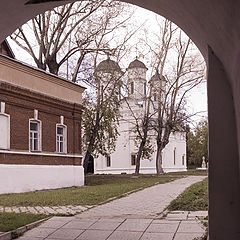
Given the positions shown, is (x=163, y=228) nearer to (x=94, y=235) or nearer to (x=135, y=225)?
(x=135, y=225)

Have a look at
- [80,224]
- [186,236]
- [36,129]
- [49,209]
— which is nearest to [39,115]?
[36,129]

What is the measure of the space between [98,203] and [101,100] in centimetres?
1730

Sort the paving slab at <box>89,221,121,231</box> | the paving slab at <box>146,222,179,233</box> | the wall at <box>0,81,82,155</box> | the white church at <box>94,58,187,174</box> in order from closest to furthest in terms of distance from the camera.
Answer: the paving slab at <box>146,222,179,233</box>
the paving slab at <box>89,221,121,231</box>
the wall at <box>0,81,82,155</box>
the white church at <box>94,58,187,174</box>

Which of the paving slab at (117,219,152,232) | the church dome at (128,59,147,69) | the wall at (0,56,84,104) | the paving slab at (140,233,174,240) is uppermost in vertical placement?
the church dome at (128,59,147,69)

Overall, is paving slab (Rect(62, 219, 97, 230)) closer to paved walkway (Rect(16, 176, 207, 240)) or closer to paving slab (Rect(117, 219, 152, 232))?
paved walkway (Rect(16, 176, 207, 240))

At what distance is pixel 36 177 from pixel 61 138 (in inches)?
140

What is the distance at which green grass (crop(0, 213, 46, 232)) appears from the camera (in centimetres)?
827

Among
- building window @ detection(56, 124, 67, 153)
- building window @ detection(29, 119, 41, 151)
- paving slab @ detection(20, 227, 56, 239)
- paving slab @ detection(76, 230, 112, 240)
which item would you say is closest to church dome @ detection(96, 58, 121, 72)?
building window @ detection(56, 124, 67, 153)

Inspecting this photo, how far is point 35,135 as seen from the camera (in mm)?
20312

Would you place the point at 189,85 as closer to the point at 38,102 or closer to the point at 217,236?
the point at 38,102

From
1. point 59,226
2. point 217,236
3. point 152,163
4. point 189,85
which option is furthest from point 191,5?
point 152,163

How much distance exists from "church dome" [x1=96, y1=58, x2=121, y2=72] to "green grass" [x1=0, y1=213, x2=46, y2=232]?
20.2 m

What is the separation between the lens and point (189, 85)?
3481cm

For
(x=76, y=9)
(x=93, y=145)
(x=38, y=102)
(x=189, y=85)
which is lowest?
(x=93, y=145)
